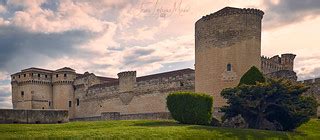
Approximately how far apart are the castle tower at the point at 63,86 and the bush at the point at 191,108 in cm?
3605

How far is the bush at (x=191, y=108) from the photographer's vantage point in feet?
100

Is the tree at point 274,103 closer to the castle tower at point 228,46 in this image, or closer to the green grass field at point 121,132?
the green grass field at point 121,132

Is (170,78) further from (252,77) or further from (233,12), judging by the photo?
(252,77)

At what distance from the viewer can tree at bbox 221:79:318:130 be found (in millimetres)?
30281

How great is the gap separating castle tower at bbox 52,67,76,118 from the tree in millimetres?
37419

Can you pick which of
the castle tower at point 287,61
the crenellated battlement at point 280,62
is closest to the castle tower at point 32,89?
the crenellated battlement at point 280,62

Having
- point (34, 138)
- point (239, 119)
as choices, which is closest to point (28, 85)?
point (239, 119)

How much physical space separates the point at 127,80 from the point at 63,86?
1345cm

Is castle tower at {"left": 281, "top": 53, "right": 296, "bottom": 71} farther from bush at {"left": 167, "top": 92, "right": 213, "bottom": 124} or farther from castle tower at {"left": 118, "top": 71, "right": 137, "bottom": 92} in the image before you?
bush at {"left": 167, "top": 92, "right": 213, "bottom": 124}

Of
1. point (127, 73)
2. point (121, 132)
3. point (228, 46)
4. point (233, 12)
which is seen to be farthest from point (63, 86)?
point (121, 132)

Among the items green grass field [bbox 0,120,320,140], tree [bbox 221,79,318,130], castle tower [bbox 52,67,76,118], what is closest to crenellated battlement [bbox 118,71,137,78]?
castle tower [bbox 52,67,76,118]

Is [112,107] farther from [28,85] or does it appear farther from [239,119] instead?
[239,119]

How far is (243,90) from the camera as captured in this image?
31.0 metres

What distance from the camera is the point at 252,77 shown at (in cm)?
3341
